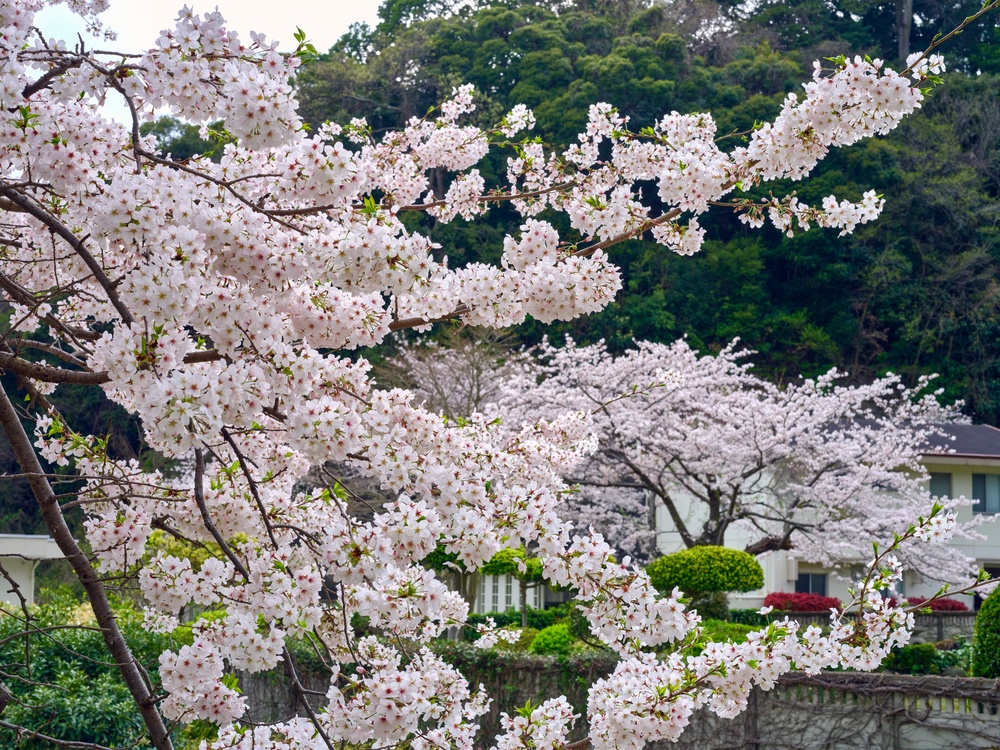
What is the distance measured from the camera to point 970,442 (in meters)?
19.2

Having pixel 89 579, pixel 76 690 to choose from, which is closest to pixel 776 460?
pixel 76 690

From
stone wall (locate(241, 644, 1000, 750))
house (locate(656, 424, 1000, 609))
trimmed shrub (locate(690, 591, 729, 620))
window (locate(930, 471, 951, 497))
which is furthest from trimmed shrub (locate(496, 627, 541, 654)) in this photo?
window (locate(930, 471, 951, 497))

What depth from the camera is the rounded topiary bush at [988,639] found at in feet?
24.3

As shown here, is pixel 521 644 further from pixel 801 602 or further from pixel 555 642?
pixel 801 602

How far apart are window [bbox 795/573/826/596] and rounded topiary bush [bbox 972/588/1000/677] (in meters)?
10.7

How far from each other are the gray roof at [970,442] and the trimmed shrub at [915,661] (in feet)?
22.4

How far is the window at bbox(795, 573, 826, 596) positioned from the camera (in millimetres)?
18125

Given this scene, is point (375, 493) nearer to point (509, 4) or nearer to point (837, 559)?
point (837, 559)

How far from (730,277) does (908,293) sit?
13.8 ft

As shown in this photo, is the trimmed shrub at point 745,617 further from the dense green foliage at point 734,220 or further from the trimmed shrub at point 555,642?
the dense green foliage at point 734,220

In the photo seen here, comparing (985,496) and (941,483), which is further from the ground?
(941,483)

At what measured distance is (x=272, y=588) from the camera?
2605 millimetres

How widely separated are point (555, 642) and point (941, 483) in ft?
40.6

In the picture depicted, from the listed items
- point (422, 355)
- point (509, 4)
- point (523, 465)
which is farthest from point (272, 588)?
point (509, 4)
